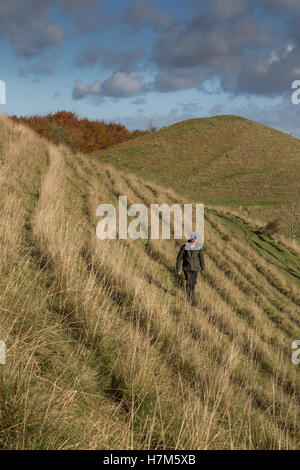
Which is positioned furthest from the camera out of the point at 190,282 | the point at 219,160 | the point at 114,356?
the point at 219,160

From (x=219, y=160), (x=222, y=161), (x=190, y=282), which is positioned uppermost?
(x=219, y=160)

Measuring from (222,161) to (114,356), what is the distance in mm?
62311

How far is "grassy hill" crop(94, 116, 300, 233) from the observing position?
156 feet

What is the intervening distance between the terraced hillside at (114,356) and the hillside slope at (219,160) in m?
37.1

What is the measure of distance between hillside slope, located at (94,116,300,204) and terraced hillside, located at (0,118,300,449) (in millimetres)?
37093

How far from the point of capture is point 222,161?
206 ft

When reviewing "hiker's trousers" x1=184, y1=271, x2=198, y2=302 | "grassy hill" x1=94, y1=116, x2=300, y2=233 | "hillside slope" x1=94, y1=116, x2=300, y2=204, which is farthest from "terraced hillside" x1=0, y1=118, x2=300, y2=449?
"hillside slope" x1=94, y1=116, x2=300, y2=204

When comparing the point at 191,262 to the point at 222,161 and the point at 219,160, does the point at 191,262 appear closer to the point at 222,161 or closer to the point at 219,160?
the point at 222,161

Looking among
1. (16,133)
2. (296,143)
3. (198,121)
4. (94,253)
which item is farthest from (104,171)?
(198,121)

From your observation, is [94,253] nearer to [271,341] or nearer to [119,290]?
[119,290]

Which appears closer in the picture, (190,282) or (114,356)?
(114,356)

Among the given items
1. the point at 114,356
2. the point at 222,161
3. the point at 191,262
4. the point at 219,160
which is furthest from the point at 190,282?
the point at 219,160

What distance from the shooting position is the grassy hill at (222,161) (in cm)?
4753

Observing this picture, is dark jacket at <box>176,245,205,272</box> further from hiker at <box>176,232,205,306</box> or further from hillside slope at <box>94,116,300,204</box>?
hillside slope at <box>94,116,300,204</box>
